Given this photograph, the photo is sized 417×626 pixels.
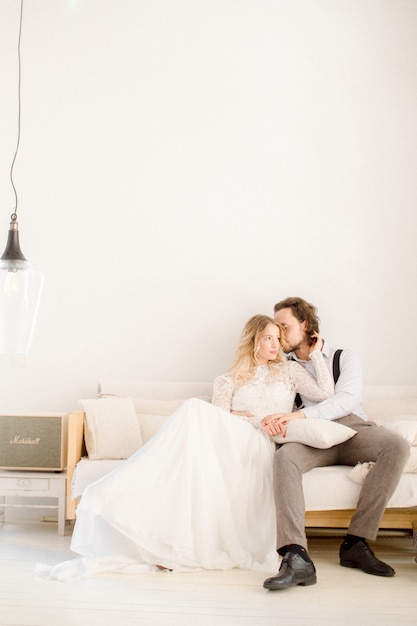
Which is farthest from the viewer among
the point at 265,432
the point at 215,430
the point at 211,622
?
the point at 265,432

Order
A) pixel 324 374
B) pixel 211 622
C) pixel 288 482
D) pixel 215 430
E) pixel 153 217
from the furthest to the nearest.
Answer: pixel 153 217 → pixel 324 374 → pixel 215 430 → pixel 288 482 → pixel 211 622

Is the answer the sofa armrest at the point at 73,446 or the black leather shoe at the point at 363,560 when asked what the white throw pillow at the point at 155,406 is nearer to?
the sofa armrest at the point at 73,446

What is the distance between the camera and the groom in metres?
2.24

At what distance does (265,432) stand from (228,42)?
2.41m

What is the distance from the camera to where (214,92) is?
12.8 ft

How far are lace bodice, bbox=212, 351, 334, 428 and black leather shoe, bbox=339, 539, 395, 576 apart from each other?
72cm

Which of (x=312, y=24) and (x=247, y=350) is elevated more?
(x=312, y=24)

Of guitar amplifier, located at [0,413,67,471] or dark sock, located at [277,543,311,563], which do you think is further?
guitar amplifier, located at [0,413,67,471]

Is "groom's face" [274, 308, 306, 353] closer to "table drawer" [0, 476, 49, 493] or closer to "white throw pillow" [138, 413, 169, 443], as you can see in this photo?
"white throw pillow" [138, 413, 169, 443]

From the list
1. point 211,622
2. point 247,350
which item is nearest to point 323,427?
point 247,350

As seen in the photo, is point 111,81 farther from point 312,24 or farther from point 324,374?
point 324,374

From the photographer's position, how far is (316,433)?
260 cm

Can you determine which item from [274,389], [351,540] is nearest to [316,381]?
[274,389]

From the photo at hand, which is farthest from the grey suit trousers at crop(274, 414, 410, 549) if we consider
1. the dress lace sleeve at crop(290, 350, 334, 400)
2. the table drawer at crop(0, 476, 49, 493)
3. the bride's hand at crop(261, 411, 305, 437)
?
the table drawer at crop(0, 476, 49, 493)
